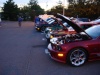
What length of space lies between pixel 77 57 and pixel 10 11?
4813 cm

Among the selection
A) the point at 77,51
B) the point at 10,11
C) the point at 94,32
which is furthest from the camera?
the point at 10,11

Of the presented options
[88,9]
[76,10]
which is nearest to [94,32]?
[88,9]

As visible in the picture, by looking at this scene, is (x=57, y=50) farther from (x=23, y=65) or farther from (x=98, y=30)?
(x=98, y=30)

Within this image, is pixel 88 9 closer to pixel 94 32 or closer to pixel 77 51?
pixel 94 32

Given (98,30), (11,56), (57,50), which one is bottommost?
(11,56)

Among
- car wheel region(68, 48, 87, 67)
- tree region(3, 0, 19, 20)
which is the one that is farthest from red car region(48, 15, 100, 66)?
tree region(3, 0, 19, 20)

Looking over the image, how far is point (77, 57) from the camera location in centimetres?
717

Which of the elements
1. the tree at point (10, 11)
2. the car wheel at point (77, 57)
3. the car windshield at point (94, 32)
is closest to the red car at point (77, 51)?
the car wheel at point (77, 57)

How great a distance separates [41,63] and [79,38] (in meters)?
1.67

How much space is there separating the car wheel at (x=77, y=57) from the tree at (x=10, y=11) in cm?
4737

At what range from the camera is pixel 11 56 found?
9.00 m

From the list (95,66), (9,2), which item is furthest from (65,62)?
(9,2)

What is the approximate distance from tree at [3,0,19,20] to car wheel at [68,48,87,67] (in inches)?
1865

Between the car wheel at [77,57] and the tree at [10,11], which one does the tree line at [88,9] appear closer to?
the tree at [10,11]
